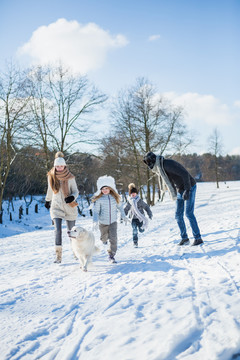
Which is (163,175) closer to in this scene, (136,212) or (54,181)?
(136,212)

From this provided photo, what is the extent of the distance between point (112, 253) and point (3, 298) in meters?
2.15

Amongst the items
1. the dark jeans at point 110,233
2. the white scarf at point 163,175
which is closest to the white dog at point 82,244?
the dark jeans at point 110,233

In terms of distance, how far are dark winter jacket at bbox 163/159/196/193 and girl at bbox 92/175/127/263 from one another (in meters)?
1.25

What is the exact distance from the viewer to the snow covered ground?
2107 mm

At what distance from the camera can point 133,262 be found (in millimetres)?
4977

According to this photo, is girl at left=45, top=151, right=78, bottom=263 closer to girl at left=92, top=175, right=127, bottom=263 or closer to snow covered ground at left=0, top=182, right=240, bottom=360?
girl at left=92, top=175, right=127, bottom=263

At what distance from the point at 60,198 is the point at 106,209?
96 centimetres

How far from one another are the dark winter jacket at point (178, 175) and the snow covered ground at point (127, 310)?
4.65 ft

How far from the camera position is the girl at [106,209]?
5234 mm

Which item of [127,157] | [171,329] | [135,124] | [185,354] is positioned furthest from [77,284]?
[127,157]

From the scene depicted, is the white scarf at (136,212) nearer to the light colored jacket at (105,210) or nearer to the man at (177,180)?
the man at (177,180)

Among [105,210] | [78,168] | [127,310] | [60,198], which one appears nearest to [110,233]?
[105,210]

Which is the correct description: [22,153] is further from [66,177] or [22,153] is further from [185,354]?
[185,354]

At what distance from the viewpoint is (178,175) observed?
5.51 m
